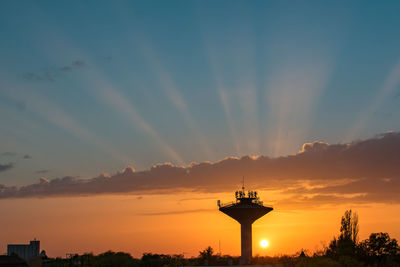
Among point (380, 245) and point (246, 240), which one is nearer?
point (246, 240)

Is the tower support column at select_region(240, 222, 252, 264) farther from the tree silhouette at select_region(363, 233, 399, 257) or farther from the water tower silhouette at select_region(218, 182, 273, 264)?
the tree silhouette at select_region(363, 233, 399, 257)

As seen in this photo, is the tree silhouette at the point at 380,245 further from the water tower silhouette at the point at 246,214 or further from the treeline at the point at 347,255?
the water tower silhouette at the point at 246,214

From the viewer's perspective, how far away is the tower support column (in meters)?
139

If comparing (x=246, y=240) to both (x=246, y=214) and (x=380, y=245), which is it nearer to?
(x=246, y=214)

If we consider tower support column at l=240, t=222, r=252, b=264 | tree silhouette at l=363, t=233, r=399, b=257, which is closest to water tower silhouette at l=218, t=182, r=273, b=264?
tower support column at l=240, t=222, r=252, b=264

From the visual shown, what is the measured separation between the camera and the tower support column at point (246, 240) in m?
139

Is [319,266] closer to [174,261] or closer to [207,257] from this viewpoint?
[207,257]

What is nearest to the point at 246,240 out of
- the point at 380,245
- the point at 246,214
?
the point at 246,214

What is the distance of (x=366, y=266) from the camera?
15562cm

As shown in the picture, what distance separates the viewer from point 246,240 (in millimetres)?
139375

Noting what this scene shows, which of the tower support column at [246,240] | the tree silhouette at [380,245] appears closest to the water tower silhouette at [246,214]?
the tower support column at [246,240]

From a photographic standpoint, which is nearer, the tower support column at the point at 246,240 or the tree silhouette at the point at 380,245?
the tower support column at the point at 246,240

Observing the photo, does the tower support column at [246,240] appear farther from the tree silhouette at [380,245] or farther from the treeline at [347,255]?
the tree silhouette at [380,245]

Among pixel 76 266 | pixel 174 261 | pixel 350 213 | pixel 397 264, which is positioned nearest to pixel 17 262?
pixel 76 266
